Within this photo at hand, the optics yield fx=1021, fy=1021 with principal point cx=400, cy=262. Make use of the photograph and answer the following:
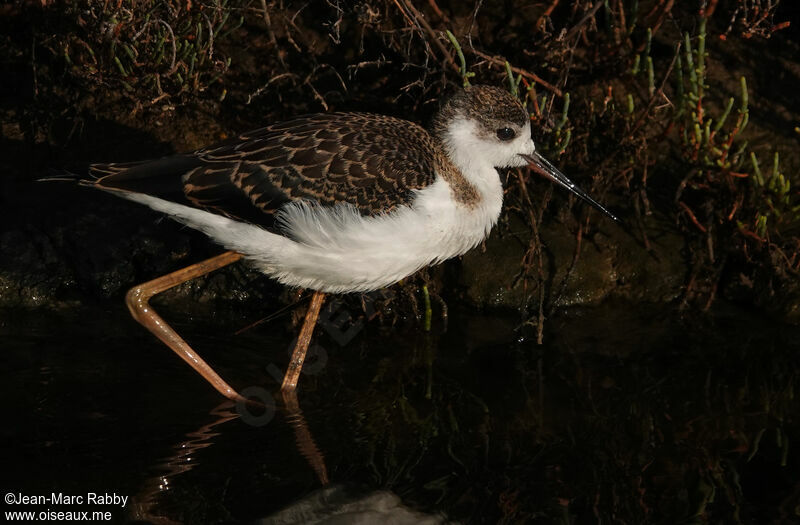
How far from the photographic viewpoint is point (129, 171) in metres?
5.05

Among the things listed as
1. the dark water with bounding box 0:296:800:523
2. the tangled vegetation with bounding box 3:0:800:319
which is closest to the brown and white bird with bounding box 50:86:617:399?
the dark water with bounding box 0:296:800:523

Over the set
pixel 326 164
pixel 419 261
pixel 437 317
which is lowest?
pixel 437 317

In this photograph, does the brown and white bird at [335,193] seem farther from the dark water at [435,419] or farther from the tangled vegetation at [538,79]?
the tangled vegetation at [538,79]

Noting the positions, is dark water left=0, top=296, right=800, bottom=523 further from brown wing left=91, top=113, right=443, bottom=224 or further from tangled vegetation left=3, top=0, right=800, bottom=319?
brown wing left=91, top=113, right=443, bottom=224

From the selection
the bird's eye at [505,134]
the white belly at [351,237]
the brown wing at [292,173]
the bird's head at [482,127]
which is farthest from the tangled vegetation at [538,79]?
the brown wing at [292,173]

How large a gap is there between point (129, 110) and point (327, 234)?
250cm

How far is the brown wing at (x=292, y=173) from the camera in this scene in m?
4.93

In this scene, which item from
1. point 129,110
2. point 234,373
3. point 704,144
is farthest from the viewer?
point 129,110

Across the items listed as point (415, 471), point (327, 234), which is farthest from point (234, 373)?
point (415, 471)

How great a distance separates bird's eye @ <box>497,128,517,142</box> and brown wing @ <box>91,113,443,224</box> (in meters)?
0.36

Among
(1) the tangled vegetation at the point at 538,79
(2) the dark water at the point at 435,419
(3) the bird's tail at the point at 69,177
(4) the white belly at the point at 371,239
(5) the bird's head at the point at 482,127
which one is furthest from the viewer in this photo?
(1) the tangled vegetation at the point at 538,79

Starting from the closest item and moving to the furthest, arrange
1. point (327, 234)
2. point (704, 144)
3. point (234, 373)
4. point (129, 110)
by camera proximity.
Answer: point (327, 234)
point (234, 373)
point (704, 144)
point (129, 110)

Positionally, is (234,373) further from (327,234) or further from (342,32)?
(342,32)

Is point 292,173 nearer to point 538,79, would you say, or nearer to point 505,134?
point 505,134
